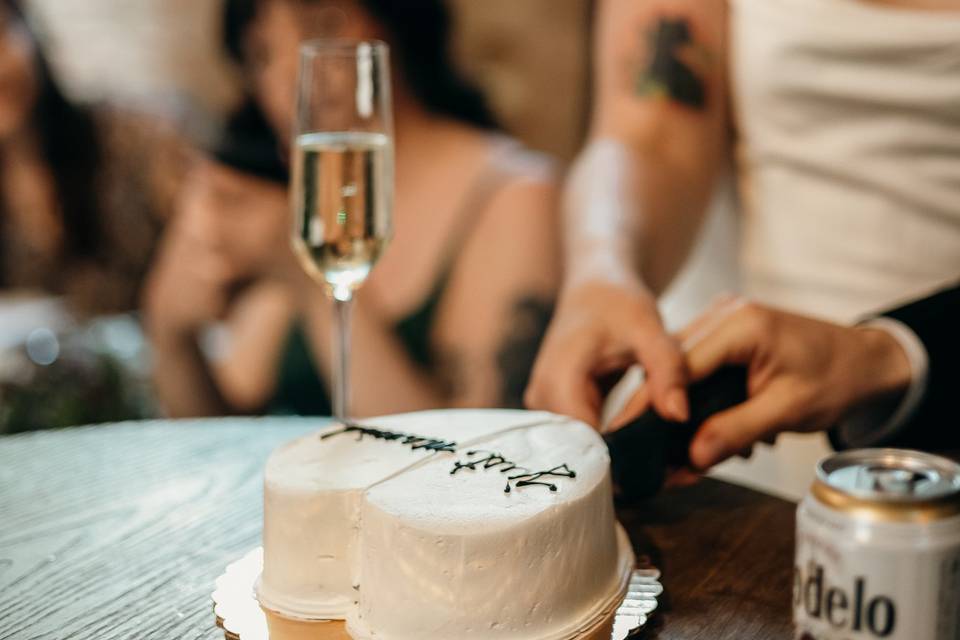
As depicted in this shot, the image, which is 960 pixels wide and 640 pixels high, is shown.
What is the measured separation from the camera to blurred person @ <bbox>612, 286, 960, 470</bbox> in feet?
3.38

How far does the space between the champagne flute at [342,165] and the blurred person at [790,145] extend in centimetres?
32

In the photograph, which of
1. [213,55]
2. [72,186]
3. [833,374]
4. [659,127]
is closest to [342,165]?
[833,374]

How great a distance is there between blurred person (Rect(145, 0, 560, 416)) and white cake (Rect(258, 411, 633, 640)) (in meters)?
1.59

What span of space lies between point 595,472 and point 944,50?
1.03 meters

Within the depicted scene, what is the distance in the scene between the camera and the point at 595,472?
2.73 ft

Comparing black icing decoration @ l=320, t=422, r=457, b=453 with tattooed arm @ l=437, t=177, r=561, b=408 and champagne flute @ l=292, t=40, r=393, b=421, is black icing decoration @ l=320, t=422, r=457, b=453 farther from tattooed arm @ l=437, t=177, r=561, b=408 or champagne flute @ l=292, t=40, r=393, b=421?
tattooed arm @ l=437, t=177, r=561, b=408

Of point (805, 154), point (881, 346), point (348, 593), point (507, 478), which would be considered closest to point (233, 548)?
point (348, 593)

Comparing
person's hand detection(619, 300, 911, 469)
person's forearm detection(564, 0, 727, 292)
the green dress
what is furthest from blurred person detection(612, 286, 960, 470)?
the green dress

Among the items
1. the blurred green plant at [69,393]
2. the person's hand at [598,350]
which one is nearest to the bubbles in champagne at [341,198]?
the person's hand at [598,350]

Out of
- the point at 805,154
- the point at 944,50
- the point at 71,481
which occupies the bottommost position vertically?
the point at 71,481

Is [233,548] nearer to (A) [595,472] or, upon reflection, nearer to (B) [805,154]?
(A) [595,472]

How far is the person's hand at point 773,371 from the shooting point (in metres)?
1.02

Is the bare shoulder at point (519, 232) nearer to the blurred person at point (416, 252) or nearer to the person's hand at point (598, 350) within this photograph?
the blurred person at point (416, 252)

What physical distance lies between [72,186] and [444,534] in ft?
8.89
